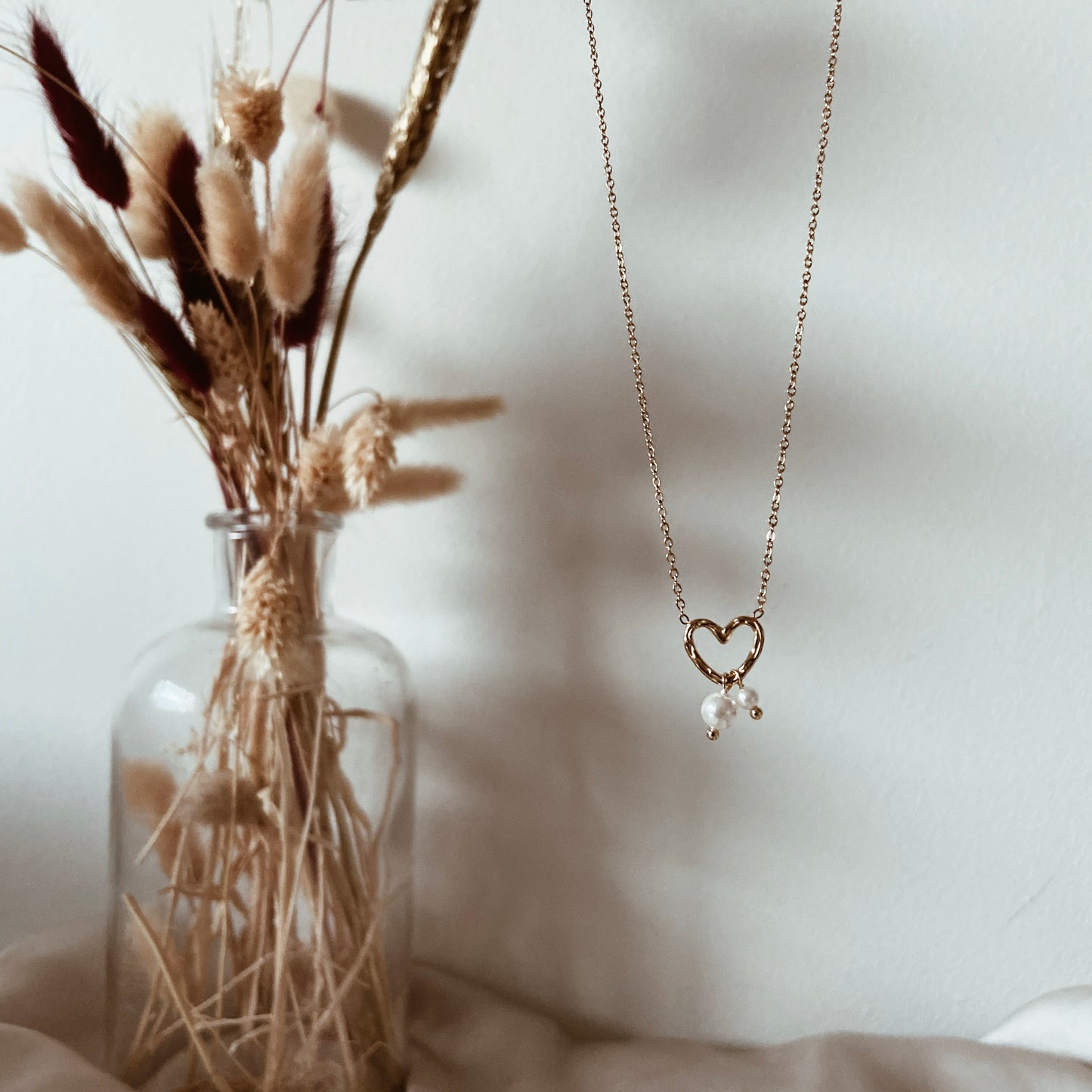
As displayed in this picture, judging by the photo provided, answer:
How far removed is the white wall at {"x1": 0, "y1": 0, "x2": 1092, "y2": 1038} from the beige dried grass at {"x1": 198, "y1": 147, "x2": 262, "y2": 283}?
0.18m

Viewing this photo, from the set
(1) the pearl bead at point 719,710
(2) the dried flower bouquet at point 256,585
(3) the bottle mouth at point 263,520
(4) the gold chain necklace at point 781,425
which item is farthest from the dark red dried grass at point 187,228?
(1) the pearl bead at point 719,710

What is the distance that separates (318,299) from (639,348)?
20 centimetres

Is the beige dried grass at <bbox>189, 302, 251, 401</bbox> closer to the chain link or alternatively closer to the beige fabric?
the chain link

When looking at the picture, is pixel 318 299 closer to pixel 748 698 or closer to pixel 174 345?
pixel 174 345

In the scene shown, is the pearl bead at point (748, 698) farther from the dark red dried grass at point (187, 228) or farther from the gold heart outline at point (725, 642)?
the dark red dried grass at point (187, 228)

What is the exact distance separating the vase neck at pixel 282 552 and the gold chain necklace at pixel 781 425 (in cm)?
20

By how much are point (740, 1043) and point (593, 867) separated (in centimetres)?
14

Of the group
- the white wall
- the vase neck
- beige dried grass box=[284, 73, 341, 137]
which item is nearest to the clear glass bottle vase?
the vase neck

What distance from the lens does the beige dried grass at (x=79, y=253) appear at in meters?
0.48

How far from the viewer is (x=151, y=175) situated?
1.66 ft

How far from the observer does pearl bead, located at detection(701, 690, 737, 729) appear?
52 centimetres

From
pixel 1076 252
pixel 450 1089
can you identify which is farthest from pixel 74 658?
pixel 1076 252

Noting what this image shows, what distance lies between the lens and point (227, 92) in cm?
50

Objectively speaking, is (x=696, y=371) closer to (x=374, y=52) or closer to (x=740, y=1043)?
(x=374, y=52)
